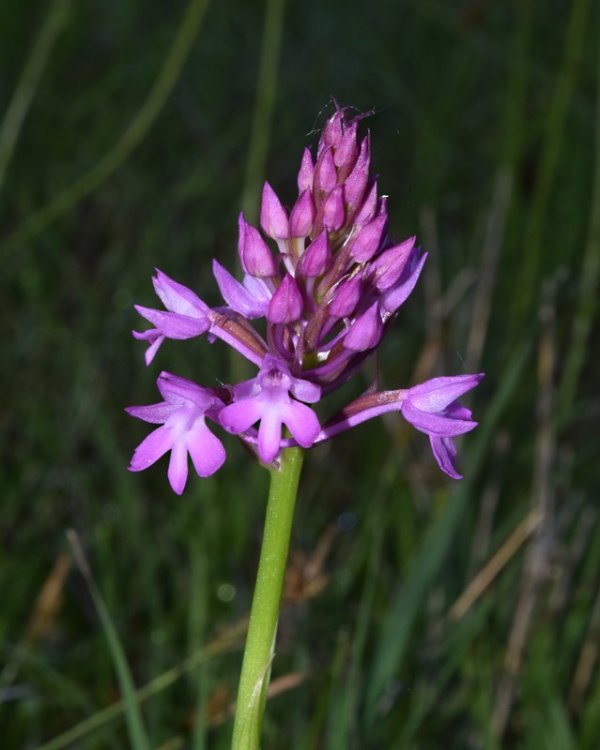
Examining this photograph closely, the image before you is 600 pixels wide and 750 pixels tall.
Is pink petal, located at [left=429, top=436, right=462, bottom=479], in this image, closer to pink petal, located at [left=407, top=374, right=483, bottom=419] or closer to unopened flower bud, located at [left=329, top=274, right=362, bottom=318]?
pink petal, located at [left=407, top=374, right=483, bottom=419]

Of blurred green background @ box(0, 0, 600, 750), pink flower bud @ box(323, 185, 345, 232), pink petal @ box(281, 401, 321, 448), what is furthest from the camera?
blurred green background @ box(0, 0, 600, 750)

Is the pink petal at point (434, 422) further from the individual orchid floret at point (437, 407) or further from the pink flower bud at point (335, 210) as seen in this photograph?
the pink flower bud at point (335, 210)

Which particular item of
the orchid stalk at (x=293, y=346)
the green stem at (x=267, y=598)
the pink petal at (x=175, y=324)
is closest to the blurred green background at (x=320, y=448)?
the green stem at (x=267, y=598)

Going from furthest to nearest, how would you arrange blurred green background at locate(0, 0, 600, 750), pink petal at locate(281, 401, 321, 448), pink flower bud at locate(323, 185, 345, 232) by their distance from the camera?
blurred green background at locate(0, 0, 600, 750) → pink flower bud at locate(323, 185, 345, 232) → pink petal at locate(281, 401, 321, 448)

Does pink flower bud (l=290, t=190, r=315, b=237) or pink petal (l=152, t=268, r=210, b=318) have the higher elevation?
pink flower bud (l=290, t=190, r=315, b=237)

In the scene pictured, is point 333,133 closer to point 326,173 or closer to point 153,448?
point 326,173

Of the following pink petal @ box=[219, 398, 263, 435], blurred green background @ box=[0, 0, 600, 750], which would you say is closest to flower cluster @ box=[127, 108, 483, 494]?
pink petal @ box=[219, 398, 263, 435]

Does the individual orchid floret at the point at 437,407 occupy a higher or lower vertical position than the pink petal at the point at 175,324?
lower
